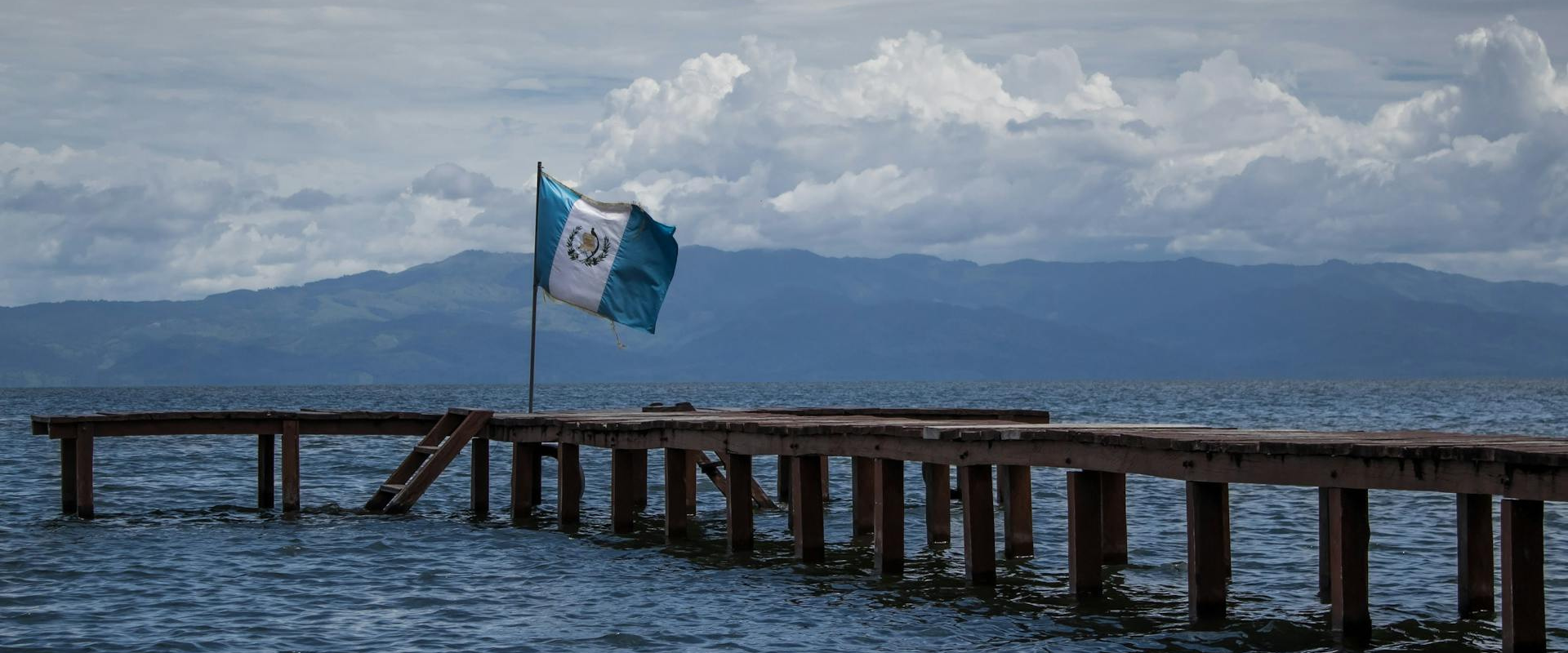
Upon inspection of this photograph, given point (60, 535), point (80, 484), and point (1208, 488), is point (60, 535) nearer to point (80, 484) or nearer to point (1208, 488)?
point (80, 484)

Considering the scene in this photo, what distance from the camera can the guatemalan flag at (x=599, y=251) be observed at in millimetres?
28672

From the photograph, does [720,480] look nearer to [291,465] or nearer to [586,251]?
[586,251]

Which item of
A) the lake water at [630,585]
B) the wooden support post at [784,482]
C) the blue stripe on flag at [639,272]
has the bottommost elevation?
the lake water at [630,585]

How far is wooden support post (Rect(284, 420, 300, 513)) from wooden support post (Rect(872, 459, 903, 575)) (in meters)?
11.3

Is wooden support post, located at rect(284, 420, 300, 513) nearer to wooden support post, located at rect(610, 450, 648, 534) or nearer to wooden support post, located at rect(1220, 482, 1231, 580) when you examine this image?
wooden support post, located at rect(610, 450, 648, 534)

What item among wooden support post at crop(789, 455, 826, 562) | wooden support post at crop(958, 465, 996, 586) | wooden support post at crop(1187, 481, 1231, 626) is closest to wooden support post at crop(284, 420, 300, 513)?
wooden support post at crop(789, 455, 826, 562)

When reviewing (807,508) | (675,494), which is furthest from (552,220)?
(807,508)

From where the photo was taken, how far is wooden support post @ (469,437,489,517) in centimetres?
2894

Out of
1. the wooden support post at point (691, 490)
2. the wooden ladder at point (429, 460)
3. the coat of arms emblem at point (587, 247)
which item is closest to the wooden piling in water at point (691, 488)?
the wooden support post at point (691, 490)

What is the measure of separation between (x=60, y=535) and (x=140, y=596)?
6906mm

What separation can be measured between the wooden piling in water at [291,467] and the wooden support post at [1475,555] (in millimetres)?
17866

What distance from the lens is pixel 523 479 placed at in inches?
1112

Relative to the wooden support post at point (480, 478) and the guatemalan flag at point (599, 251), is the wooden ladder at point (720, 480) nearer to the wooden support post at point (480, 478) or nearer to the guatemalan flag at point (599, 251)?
the guatemalan flag at point (599, 251)

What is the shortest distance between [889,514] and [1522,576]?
26.5 ft
